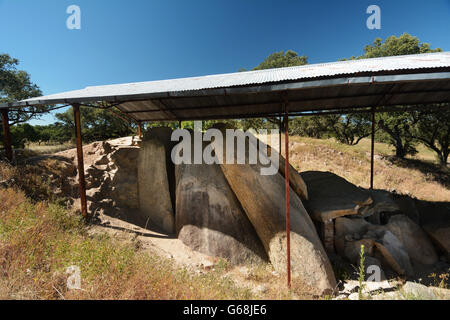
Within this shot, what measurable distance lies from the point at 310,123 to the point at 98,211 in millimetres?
21878

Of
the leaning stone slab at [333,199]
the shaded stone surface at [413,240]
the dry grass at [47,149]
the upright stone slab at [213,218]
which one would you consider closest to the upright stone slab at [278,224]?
the upright stone slab at [213,218]

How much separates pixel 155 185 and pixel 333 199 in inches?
203

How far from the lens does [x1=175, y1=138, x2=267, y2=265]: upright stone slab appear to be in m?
4.33

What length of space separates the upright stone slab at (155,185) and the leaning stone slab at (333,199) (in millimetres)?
4029

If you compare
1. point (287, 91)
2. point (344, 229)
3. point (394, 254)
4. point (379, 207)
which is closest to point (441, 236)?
point (379, 207)

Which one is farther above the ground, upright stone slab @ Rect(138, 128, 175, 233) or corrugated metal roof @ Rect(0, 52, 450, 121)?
corrugated metal roof @ Rect(0, 52, 450, 121)

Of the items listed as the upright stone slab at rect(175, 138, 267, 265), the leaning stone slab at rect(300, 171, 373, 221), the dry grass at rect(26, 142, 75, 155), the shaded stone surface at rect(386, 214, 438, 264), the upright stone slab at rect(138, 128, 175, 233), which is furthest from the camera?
the dry grass at rect(26, 142, 75, 155)

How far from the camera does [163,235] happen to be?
4898 mm

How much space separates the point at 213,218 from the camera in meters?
4.60

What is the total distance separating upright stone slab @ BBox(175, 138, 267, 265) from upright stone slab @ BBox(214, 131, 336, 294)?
0.23 meters

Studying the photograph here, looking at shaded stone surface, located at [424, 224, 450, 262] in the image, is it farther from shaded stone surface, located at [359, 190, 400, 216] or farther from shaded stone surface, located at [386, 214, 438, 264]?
shaded stone surface, located at [359, 190, 400, 216]

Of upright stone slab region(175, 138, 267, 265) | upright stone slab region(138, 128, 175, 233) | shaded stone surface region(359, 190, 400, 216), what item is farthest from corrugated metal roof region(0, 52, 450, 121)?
shaded stone surface region(359, 190, 400, 216)
